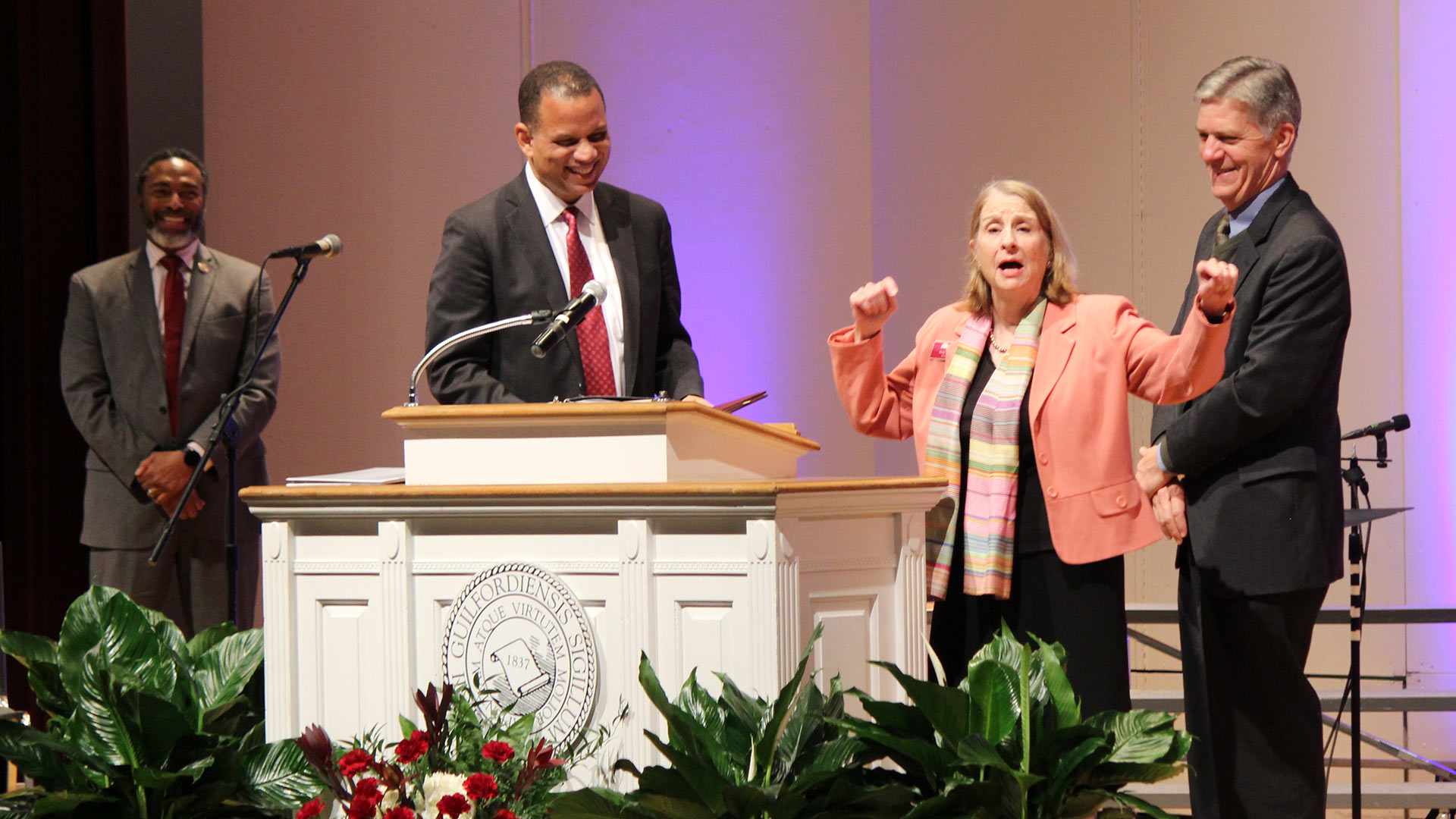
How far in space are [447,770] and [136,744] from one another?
1.74ft

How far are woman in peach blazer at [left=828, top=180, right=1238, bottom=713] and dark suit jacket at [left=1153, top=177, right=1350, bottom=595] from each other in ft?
0.94

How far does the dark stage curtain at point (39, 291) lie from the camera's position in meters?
4.74

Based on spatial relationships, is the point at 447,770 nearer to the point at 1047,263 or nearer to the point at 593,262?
the point at 593,262

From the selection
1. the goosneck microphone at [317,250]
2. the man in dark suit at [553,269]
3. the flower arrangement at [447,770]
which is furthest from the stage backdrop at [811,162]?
the flower arrangement at [447,770]

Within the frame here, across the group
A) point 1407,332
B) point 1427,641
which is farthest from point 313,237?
point 1427,641

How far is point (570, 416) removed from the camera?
6.99ft

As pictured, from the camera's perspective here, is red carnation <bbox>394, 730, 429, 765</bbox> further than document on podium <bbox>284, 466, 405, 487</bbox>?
No

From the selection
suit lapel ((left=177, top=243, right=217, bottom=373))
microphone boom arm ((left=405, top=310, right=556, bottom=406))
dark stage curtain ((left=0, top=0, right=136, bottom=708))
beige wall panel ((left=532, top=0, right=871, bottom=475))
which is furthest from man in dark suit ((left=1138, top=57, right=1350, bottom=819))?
dark stage curtain ((left=0, top=0, right=136, bottom=708))

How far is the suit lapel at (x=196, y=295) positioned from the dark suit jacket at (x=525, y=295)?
1.46 meters

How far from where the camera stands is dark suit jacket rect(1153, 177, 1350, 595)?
2.81 metres

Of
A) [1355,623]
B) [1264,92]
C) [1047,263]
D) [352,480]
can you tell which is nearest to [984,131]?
[1264,92]

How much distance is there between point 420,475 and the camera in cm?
224

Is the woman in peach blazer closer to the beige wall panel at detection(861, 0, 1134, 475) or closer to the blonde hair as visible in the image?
the blonde hair

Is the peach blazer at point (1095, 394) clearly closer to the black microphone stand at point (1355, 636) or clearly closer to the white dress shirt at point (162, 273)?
the black microphone stand at point (1355, 636)
